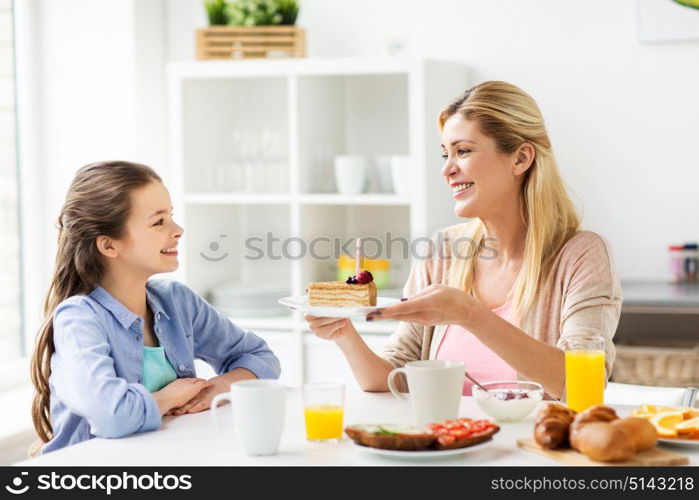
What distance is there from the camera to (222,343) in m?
2.17

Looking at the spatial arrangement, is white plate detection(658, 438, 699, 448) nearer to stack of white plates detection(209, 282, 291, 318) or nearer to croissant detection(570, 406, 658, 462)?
croissant detection(570, 406, 658, 462)

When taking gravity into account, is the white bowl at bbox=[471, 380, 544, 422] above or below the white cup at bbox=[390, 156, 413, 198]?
below

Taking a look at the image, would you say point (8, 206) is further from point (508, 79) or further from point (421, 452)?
point (421, 452)

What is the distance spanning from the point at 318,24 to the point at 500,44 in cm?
71

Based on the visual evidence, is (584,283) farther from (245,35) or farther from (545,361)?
(245,35)

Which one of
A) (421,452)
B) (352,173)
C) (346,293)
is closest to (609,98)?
(352,173)

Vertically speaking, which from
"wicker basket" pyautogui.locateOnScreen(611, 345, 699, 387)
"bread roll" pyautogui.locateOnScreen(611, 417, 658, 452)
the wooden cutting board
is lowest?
"wicker basket" pyautogui.locateOnScreen(611, 345, 699, 387)

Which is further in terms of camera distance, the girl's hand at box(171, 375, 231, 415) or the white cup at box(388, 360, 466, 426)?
the girl's hand at box(171, 375, 231, 415)

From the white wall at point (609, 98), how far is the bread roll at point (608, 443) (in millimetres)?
2262

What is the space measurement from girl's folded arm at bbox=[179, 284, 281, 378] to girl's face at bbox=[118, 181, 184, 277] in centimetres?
14

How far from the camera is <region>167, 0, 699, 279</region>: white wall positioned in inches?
138

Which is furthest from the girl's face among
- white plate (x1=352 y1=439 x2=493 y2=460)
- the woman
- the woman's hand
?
white plate (x1=352 y1=439 x2=493 y2=460)

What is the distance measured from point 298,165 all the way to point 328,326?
5.42 ft

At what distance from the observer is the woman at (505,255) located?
2.08 metres
